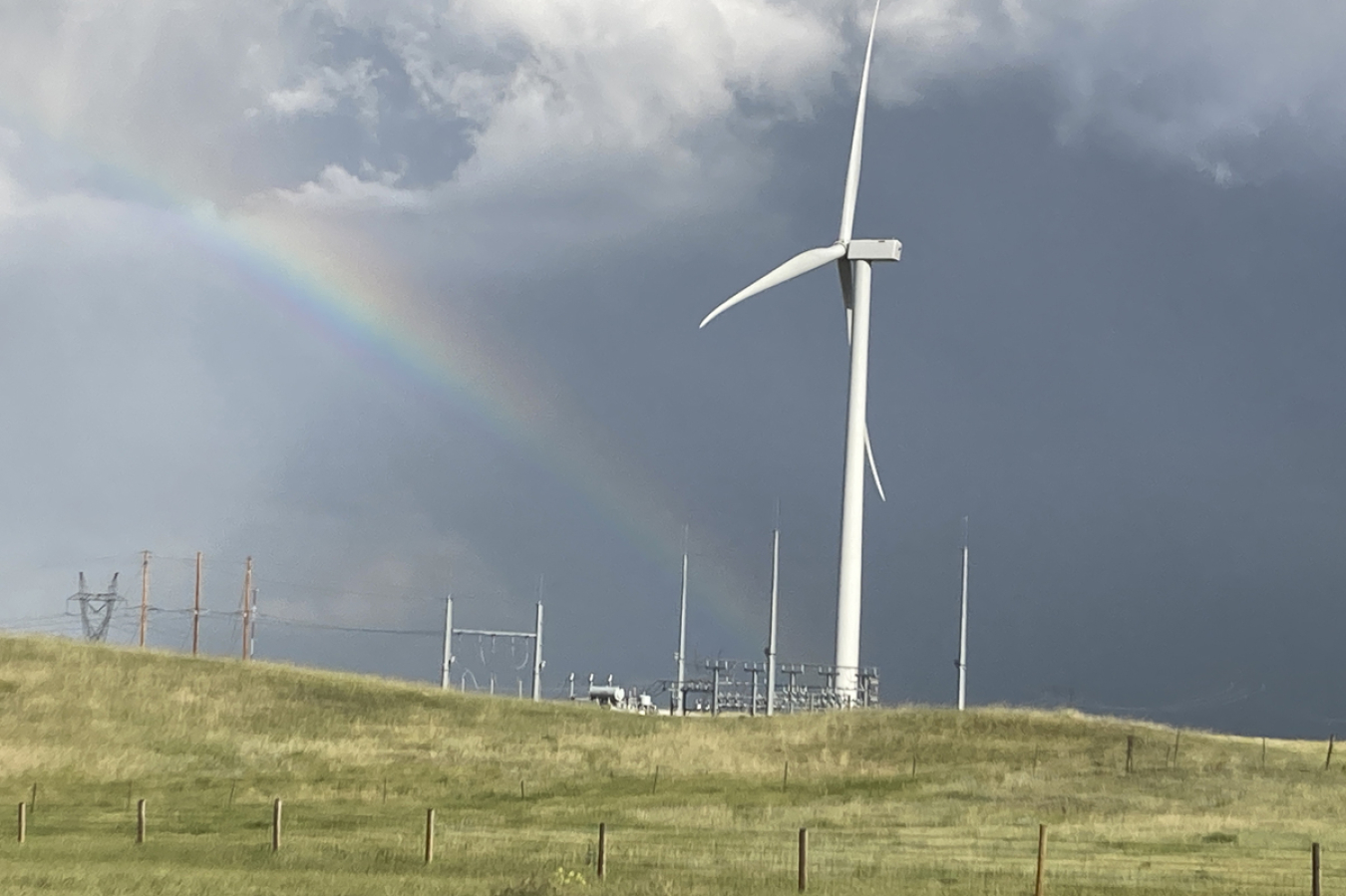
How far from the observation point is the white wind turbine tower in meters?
129

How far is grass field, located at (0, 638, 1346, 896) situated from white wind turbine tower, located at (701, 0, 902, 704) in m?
19.7

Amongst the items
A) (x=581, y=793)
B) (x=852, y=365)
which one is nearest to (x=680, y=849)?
(x=581, y=793)

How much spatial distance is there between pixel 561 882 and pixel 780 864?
10.2 m

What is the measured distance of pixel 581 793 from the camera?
80.6m

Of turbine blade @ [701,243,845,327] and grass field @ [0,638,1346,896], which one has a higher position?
turbine blade @ [701,243,845,327]

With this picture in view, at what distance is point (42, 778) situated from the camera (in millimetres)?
85812

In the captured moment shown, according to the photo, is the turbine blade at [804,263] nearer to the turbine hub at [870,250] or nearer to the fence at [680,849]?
the turbine hub at [870,250]

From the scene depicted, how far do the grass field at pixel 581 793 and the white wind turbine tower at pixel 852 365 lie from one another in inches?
774

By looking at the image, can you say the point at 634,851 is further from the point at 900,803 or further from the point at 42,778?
the point at 42,778

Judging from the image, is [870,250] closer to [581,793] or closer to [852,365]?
[852,365]

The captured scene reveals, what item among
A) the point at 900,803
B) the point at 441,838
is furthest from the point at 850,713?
the point at 441,838

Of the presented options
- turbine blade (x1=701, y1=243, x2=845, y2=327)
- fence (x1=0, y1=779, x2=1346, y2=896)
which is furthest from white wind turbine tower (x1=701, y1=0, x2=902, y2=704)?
fence (x1=0, y1=779, x2=1346, y2=896)

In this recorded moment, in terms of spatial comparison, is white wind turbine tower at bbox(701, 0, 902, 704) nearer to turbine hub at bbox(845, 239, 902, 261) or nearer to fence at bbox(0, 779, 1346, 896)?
turbine hub at bbox(845, 239, 902, 261)

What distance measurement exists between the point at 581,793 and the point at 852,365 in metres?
56.7
